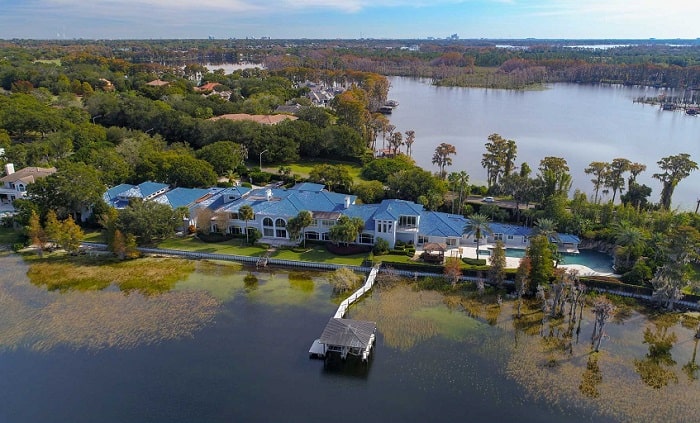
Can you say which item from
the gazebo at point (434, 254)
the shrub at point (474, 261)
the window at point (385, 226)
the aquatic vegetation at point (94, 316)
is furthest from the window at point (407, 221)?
the aquatic vegetation at point (94, 316)

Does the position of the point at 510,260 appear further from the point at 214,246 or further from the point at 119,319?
the point at 119,319

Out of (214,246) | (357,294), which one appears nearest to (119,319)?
(214,246)

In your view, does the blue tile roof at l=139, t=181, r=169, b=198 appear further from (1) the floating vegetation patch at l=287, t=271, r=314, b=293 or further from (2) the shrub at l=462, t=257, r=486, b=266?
(2) the shrub at l=462, t=257, r=486, b=266

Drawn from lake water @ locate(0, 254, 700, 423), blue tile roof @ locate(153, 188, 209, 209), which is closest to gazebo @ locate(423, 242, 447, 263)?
lake water @ locate(0, 254, 700, 423)

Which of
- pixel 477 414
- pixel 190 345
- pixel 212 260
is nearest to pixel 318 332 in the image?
pixel 190 345

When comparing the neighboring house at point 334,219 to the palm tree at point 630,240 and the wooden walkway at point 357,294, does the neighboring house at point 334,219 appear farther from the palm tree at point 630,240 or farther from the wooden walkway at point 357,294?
the wooden walkway at point 357,294

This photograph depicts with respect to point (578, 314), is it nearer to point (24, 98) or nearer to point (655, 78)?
point (24, 98)
